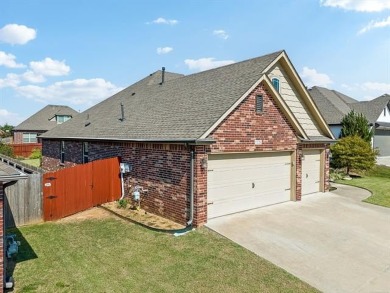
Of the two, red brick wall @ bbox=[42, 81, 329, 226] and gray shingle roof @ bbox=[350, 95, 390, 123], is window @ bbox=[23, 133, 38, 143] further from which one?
gray shingle roof @ bbox=[350, 95, 390, 123]

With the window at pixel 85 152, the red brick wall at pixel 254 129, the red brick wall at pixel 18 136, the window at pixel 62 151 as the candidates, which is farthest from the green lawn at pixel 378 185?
the red brick wall at pixel 18 136

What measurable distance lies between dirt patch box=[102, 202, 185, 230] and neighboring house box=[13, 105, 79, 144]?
37327 millimetres

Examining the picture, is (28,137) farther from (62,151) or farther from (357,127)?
(357,127)

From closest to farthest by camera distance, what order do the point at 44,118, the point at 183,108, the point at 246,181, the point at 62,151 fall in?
the point at 246,181
the point at 183,108
the point at 62,151
the point at 44,118

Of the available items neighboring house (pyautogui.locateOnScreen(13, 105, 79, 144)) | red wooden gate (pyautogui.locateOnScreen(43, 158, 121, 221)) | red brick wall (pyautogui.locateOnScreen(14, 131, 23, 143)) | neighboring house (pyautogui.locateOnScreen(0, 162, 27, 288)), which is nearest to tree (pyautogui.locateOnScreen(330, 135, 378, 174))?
red wooden gate (pyautogui.locateOnScreen(43, 158, 121, 221))

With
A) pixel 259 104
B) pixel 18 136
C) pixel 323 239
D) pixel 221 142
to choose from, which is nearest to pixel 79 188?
pixel 221 142

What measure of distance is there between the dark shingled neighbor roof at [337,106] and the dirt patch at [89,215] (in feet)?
83.3

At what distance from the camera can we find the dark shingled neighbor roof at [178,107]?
1102 centimetres

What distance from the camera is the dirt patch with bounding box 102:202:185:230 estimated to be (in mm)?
10017

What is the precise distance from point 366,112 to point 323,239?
94.2 ft

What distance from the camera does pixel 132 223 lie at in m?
10.3

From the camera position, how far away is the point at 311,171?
1556cm

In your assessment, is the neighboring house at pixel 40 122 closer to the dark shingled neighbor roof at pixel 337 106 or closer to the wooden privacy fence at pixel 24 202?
the dark shingled neighbor roof at pixel 337 106

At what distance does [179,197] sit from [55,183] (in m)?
4.56
